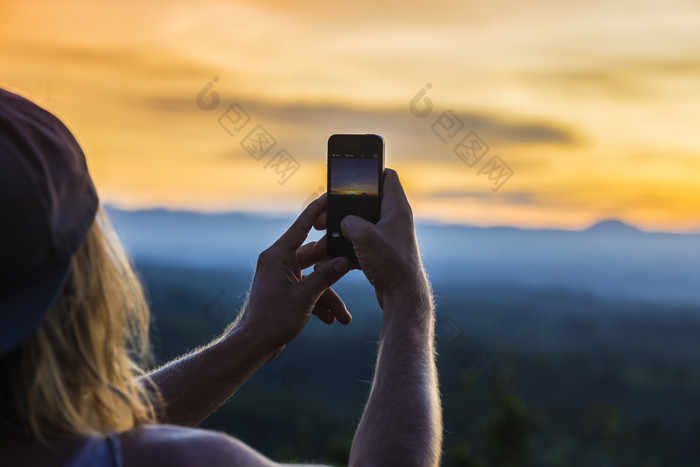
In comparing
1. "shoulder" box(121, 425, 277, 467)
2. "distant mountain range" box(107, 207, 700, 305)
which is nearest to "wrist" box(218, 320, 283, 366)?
"shoulder" box(121, 425, 277, 467)

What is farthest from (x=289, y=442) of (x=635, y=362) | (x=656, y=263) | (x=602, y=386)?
(x=656, y=263)

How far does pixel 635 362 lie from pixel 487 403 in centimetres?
2307

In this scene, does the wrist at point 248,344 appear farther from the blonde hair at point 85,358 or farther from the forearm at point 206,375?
the blonde hair at point 85,358

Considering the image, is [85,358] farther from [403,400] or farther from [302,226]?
[302,226]

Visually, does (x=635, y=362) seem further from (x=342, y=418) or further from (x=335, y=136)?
(x=335, y=136)

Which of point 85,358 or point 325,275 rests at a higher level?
point 325,275

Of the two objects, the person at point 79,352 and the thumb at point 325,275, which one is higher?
the thumb at point 325,275

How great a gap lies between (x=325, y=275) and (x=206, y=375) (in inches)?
21.7

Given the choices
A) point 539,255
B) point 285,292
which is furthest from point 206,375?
point 539,255

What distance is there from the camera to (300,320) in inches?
94.3

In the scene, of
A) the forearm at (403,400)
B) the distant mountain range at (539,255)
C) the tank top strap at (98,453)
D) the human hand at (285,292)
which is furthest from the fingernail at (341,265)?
the distant mountain range at (539,255)

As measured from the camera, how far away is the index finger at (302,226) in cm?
251

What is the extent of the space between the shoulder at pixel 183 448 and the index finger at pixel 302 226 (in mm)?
1237

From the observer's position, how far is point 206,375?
2297mm
